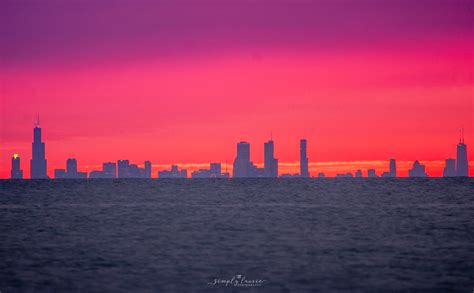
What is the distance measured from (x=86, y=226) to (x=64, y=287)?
142 feet

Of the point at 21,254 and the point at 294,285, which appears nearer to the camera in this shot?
the point at 294,285

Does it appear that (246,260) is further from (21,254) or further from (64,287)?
(21,254)

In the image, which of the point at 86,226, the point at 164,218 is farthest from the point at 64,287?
the point at 164,218

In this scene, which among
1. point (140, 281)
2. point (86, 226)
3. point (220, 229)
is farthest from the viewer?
point (86, 226)

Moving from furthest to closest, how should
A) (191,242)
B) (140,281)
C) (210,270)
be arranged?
(191,242) < (210,270) < (140,281)

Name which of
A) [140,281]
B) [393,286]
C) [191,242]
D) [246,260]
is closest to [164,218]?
[191,242]

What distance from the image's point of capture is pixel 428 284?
40094 mm

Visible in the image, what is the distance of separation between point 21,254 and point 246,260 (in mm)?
18576

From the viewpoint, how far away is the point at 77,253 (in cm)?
5588

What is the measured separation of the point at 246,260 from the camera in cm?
5062

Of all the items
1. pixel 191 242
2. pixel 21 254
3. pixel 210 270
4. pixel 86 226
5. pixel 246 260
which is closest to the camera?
pixel 210 270

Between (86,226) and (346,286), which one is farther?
(86,226)

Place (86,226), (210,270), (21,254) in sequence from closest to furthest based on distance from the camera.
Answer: (210,270) → (21,254) → (86,226)

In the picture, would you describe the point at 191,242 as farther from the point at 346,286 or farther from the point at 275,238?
the point at 346,286
